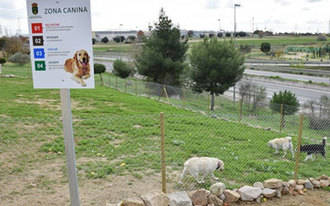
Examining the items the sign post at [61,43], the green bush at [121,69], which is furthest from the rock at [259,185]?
the green bush at [121,69]

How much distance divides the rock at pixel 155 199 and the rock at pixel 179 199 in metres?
0.12

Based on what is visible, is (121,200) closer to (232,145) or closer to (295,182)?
(295,182)

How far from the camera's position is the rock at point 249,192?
5195 millimetres

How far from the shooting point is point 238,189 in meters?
5.30

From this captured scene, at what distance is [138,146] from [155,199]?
314 centimetres

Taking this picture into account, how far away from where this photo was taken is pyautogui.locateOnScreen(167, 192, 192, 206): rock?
4.72 metres

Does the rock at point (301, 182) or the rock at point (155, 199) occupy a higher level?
the rock at point (155, 199)

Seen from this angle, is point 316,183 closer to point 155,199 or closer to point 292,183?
point 292,183

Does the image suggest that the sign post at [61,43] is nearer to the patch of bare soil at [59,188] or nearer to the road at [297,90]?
the patch of bare soil at [59,188]

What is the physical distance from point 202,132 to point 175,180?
4123 millimetres

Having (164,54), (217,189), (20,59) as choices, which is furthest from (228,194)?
(20,59)

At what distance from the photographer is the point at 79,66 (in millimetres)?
3338

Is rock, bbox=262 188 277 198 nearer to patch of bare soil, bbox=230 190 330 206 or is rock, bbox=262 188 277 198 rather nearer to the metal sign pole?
patch of bare soil, bbox=230 190 330 206

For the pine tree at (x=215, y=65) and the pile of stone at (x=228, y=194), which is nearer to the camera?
the pile of stone at (x=228, y=194)
